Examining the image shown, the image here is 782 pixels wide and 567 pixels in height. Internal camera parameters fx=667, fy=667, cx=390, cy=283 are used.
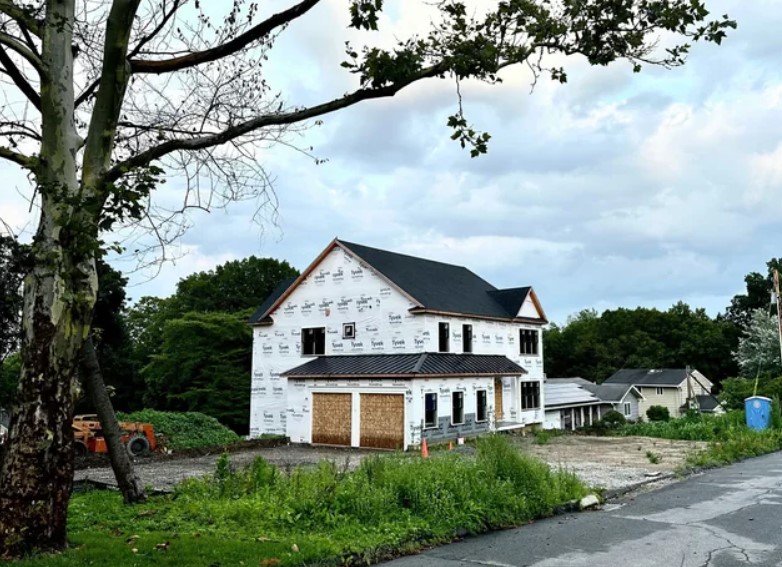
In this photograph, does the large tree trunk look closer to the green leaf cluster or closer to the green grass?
the green grass

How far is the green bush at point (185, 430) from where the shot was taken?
2462 centimetres

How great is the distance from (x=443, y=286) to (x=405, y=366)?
6928mm

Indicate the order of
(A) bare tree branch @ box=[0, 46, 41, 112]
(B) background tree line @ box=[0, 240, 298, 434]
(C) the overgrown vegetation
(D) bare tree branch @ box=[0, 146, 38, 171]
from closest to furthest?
(D) bare tree branch @ box=[0, 146, 38, 171], (A) bare tree branch @ box=[0, 46, 41, 112], (C) the overgrown vegetation, (B) background tree line @ box=[0, 240, 298, 434]

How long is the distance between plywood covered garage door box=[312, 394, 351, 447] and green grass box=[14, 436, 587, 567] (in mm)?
14635

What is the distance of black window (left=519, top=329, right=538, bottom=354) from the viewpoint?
3384cm

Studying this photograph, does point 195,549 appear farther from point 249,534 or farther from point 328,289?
point 328,289

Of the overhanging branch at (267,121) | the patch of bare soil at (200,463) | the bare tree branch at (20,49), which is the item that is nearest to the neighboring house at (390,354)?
the patch of bare soil at (200,463)

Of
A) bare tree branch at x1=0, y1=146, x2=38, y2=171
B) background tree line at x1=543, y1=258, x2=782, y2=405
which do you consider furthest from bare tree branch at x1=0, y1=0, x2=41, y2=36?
background tree line at x1=543, y1=258, x2=782, y2=405

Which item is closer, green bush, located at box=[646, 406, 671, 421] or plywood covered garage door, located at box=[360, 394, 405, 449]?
plywood covered garage door, located at box=[360, 394, 405, 449]

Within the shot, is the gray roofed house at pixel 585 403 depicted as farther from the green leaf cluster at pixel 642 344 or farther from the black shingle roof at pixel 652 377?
the green leaf cluster at pixel 642 344

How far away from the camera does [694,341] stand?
70.4m

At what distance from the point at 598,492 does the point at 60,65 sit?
10.6 m

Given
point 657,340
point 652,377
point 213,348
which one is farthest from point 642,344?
point 213,348

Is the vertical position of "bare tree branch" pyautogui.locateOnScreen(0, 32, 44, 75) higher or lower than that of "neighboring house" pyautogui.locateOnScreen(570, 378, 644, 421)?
higher
